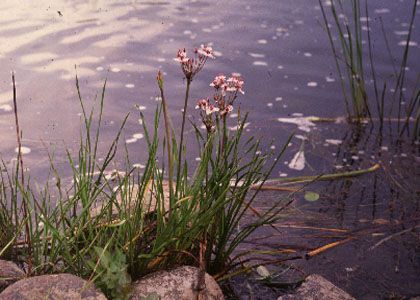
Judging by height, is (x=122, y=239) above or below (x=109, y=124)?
above

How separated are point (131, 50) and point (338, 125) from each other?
242 cm

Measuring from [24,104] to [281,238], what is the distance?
2762mm

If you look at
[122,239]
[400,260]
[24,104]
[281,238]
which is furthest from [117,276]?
[24,104]

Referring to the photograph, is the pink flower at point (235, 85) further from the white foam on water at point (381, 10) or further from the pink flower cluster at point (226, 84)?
the white foam on water at point (381, 10)

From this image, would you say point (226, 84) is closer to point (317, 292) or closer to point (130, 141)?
point (317, 292)

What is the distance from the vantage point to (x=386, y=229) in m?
3.63

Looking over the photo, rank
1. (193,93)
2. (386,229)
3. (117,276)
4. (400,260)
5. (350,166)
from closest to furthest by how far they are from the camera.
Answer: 1. (117,276)
2. (400,260)
3. (386,229)
4. (350,166)
5. (193,93)

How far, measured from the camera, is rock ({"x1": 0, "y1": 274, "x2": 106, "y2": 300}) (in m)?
2.17

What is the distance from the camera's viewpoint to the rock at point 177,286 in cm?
241

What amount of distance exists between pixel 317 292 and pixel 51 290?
1.22 meters

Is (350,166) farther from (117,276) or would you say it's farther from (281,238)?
(117,276)

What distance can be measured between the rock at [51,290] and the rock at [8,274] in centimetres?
17

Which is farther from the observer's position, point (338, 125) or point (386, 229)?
point (338, 125)

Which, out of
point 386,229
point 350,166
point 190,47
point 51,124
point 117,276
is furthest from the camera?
point 190,47
